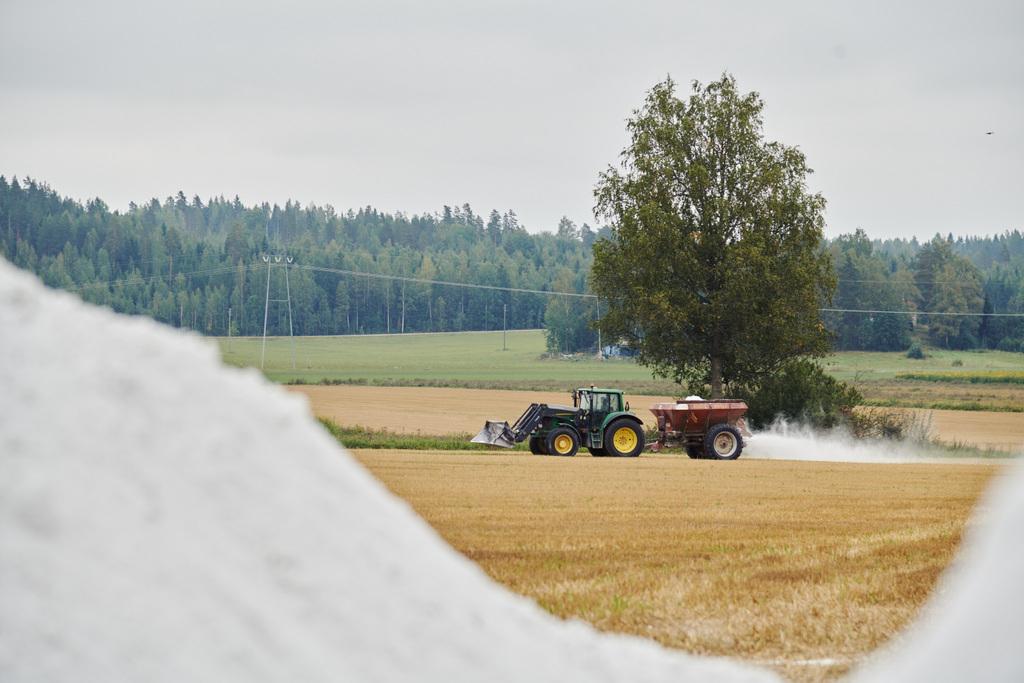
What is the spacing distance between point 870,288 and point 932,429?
9755 centimetres

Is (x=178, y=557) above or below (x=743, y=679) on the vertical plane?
above

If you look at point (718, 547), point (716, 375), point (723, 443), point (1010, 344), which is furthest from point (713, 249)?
point (1010, 344)

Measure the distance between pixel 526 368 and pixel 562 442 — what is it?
74.0 m

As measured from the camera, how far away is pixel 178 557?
13.6 feet

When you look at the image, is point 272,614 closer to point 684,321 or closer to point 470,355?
point 684,321

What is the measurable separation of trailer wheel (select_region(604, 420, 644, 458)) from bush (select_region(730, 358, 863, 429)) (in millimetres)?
9983

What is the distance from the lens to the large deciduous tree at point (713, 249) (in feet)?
137

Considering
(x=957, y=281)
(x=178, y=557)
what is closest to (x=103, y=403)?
(x=178, y=557)

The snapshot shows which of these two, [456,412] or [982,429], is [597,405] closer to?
[456,412]

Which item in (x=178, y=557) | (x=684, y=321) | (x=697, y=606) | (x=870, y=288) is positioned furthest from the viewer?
(x=870, y=288)

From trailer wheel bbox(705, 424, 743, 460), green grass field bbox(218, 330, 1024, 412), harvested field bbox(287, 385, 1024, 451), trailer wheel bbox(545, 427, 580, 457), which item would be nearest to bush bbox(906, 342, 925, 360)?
green grass field bbox(218, 330, 1024, 412)

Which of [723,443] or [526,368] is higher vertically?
[723,443]

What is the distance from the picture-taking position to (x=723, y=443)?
110 ft

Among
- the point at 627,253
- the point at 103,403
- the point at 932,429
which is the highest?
the point at 627,253
